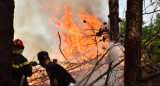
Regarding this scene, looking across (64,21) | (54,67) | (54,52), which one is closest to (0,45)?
(54,67)

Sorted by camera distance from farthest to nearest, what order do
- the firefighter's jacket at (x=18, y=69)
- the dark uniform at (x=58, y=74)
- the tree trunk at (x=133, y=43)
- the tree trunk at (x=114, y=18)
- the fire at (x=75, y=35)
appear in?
the fire at (x=75, y=35)
the tree trunk at (x=114, y=18)
the tree trunk at (x=133, y=43)
the firefighter's jacket at (x=18, y=69)
the dark uniform at (x=58, y=74)

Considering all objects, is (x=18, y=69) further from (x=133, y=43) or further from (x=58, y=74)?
(x=133, y=43)

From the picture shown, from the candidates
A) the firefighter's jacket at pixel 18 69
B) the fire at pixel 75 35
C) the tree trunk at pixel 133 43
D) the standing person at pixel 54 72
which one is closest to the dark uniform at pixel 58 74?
the standing person at pixel 54 72

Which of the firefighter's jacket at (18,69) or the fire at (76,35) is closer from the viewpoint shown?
the firefighter's jacket at (18,69)

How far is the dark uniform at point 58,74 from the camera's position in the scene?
3.33 metres

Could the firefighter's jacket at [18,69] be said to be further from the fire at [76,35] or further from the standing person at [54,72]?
the fire at [76,35]

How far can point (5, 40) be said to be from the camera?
1978mm

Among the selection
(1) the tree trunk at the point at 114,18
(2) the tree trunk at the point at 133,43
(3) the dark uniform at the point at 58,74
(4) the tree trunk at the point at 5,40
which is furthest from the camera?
(1) the tree trunk at the point at 114,18

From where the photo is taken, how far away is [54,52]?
14.6m

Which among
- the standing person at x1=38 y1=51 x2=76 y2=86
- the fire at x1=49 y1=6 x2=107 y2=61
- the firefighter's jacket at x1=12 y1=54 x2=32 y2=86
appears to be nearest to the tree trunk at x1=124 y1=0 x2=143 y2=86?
the standing person at x1=38 y1=51 x2=76 y2=86

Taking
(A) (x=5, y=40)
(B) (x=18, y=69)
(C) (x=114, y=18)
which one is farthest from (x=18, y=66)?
(C) (x=114, y=18)

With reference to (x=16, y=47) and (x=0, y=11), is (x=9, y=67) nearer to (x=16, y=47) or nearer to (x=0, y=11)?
(x=0, y=11)

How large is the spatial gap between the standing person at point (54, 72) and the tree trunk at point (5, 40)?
1345 mm

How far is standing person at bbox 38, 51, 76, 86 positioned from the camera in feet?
10.9
